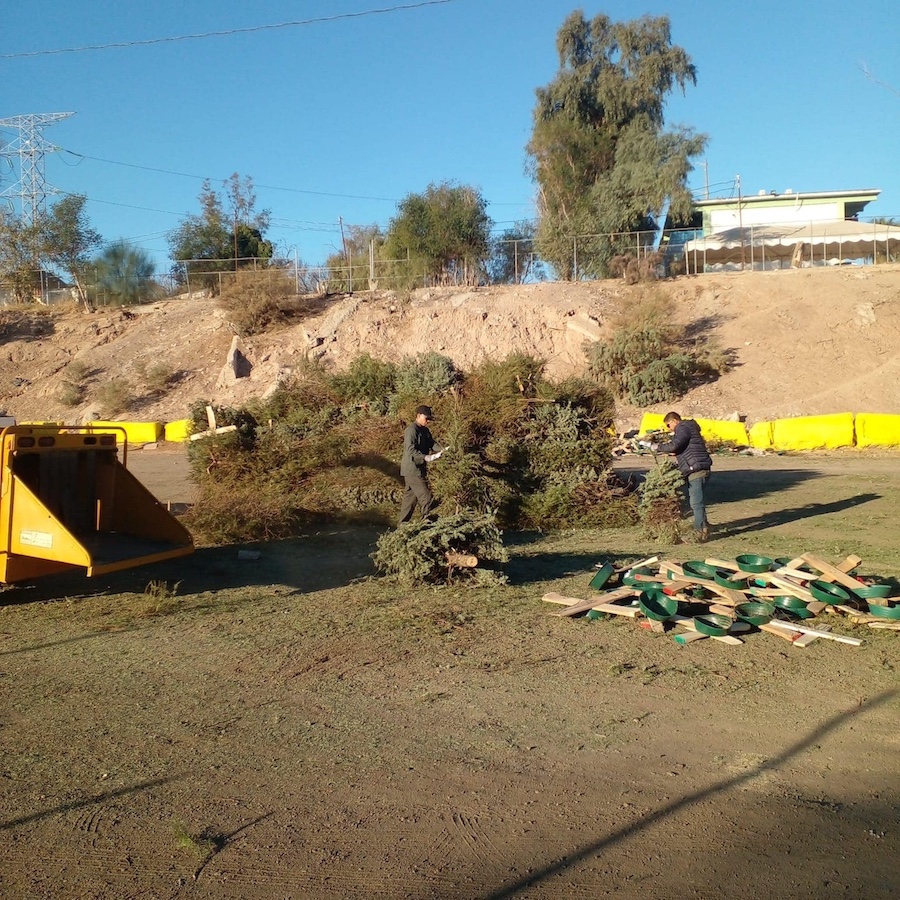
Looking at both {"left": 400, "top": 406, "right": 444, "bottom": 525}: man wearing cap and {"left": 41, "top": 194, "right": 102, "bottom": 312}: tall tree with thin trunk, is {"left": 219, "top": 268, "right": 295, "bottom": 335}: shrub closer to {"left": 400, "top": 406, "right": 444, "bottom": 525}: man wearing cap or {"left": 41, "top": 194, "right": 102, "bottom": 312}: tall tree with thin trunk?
{"left": 41, "top": 194, "right": 102, "bottom": 312}: tall tree with thin trunk

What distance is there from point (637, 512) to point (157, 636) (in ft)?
24.4

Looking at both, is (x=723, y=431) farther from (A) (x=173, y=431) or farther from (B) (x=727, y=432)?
(A) (x=173, y=431)

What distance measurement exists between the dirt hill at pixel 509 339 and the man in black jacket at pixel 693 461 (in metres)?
20.3

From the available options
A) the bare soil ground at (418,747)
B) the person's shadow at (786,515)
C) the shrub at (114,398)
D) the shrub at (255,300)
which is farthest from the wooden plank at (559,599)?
the shrub at (255,300)

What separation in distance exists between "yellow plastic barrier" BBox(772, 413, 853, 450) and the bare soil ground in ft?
53.3

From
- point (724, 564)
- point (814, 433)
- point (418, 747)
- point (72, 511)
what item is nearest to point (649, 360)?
point (814, 433)

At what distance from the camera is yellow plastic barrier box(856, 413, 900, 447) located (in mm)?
25188

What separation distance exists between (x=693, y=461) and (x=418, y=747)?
24.5 feet

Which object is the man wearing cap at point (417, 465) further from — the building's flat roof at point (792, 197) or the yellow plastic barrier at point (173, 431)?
the building's flat roof at point (792, 197)

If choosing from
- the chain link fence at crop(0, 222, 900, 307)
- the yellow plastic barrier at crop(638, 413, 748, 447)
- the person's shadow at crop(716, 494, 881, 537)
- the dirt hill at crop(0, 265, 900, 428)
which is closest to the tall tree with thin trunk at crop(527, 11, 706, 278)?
the chain link fence at crop(0, 222, 900, 307)

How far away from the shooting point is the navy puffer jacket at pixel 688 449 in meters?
11.7

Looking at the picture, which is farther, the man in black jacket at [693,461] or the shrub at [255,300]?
the shrub at [255,300]

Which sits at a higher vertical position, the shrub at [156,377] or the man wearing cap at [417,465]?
the shrub at [156,377]

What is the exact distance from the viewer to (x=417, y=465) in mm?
10867
